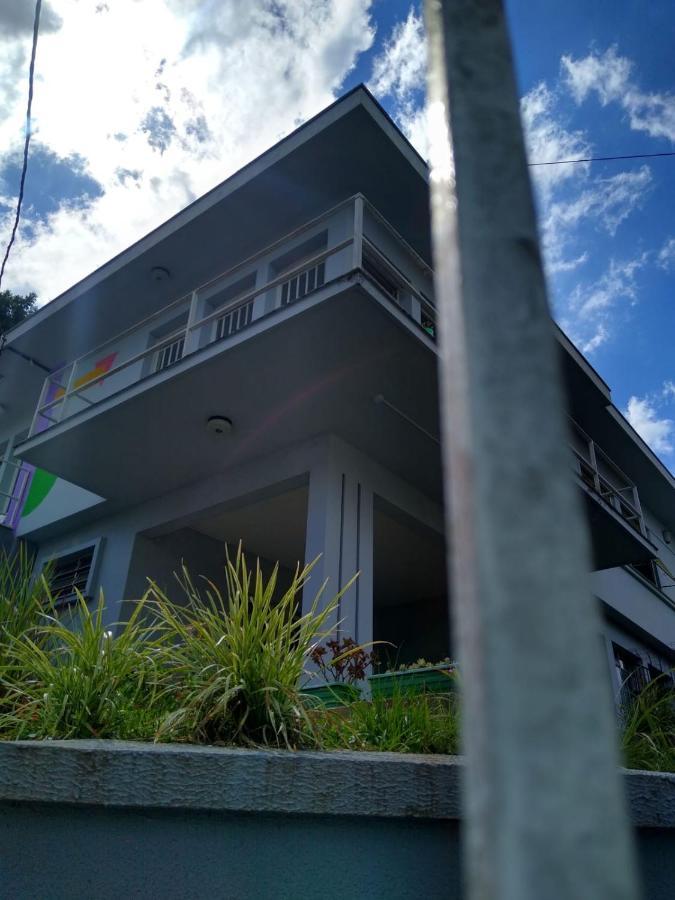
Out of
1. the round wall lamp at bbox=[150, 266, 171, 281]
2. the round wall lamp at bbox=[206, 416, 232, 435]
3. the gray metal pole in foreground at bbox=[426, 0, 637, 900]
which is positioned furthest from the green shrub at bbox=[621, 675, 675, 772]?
the round wall lamp at bbox=[150, 266, 171, 281]

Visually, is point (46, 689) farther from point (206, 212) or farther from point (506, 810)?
point (206, 212)

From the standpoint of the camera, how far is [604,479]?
9.71m

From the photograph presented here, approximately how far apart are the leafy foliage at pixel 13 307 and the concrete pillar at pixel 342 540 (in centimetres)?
1433

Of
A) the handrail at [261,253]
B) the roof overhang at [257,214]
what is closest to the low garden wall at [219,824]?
the handrail at [261,253]

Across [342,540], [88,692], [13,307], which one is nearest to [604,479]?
[342,540]

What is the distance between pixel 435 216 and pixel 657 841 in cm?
267

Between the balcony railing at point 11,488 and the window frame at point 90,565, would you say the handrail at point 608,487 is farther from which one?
the balcony railing at point 11,488

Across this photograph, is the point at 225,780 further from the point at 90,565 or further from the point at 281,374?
the point at 90,565

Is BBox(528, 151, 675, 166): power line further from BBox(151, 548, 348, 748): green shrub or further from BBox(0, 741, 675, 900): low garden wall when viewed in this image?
BBox(0, 741, 675, 900): low garden wall

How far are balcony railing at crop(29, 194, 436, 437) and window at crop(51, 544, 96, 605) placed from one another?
209cm

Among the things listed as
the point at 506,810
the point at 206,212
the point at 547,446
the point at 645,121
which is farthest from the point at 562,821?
the point at 206,212

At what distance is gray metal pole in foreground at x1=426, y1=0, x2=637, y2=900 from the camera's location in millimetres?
311

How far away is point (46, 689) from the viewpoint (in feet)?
8.29

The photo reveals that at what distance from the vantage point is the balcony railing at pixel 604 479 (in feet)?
30.7
